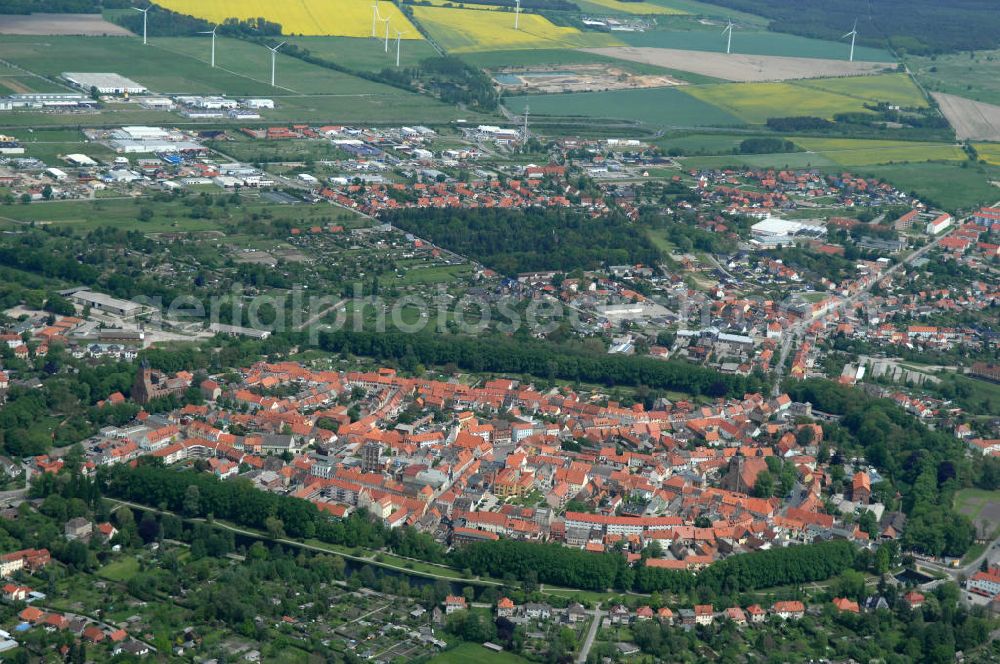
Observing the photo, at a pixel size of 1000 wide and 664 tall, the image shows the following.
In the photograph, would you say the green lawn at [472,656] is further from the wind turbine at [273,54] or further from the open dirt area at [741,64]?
the open dirt area at [741,64]

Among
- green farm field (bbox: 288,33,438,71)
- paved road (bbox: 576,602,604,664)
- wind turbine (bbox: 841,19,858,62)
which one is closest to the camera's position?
paved road (bbox: 576,602,604,664)

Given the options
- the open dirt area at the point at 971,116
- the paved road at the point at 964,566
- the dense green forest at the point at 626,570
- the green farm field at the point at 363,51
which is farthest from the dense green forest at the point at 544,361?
the green farm field at the point at 363,51

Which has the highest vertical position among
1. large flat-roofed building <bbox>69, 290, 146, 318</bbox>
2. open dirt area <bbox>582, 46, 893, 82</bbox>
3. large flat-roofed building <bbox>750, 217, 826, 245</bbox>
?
open dirt area <bbox>582, 46, 893, 82</bbox>

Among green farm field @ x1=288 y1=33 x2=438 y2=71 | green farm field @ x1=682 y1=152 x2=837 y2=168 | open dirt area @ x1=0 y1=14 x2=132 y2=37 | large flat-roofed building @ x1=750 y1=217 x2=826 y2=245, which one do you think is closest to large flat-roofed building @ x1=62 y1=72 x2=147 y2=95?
open dirt area @ x1=0 y1=14 x2=132 y2=37

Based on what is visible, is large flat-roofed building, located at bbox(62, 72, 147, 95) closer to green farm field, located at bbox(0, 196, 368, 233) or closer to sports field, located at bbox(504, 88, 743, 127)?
sports field, located at bbox(504, 88, 743, 127)

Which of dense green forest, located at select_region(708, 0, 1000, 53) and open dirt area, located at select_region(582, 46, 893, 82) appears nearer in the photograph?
open dirt area, located at select_region(582, 46, 893, 82)

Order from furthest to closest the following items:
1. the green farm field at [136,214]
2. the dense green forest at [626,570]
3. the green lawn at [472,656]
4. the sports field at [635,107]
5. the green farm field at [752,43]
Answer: the green farm field at [752,43]
the sports field at [635,107]
the green farm field at [136,214]
the dense green forest at [626,570]
the green lawn at [472,656]

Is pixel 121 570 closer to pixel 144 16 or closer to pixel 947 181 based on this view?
pixel 947 181

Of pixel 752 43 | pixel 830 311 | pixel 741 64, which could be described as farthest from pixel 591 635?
pixel 752 43
